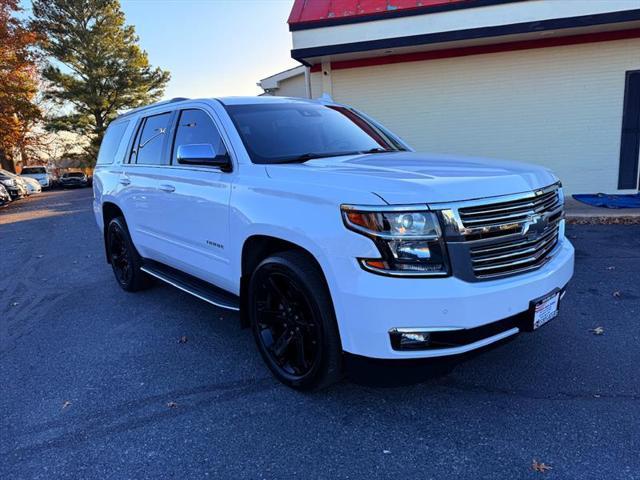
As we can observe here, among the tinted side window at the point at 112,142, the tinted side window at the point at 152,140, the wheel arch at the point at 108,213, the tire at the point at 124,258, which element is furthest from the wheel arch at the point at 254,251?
the tinted side window at the point at 112,142

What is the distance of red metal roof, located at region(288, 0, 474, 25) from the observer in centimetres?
1016

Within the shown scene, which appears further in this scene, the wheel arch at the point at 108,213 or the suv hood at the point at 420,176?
the wheel arch at the point at 108,213

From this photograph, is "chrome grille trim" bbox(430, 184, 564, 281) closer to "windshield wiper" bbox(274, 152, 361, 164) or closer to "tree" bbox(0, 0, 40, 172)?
"windshield wiper" bbox(274, 152, 361, 164)

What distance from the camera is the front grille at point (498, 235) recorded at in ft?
8.09

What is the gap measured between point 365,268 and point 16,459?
2243 millimetres

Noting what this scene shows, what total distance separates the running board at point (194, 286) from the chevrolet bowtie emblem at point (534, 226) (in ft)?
6.67

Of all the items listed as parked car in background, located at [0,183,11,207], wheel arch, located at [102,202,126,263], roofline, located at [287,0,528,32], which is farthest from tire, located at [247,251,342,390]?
parked car in background, located at [0,183,11,207]

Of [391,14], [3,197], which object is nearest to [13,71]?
[3,197]

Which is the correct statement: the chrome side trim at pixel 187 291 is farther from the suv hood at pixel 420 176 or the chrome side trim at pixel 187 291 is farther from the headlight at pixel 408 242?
the headlight at pixel 408 242

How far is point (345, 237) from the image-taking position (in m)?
2.54

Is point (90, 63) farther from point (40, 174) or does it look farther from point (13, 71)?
point (13, 71)

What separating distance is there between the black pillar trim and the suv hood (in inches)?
369

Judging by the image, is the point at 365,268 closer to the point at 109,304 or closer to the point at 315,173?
the point at 315,173

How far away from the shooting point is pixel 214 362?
146 inches
